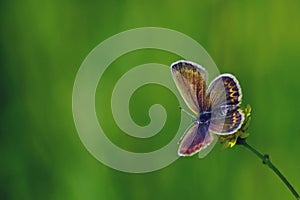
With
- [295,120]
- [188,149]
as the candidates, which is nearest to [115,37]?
[295,120]

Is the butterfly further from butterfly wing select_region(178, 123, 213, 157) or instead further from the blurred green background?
the blurred green background

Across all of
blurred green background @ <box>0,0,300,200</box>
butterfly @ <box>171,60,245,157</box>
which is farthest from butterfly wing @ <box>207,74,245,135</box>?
blurred green background @ <box>0,0,300,200</box>

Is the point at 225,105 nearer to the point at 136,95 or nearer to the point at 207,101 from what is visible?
the point at 207,101

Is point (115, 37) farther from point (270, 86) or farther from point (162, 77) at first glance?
point (270, 86)

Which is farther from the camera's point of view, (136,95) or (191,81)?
(136,95)

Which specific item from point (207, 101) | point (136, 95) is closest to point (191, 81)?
point (207, 101)

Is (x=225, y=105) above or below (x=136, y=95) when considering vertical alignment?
below

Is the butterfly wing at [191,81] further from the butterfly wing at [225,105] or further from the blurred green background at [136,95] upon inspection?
the blurred green background at [136,95]
